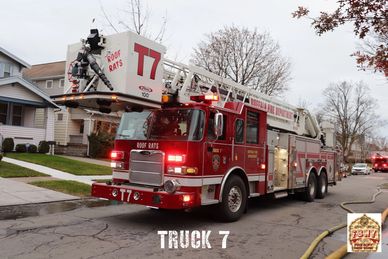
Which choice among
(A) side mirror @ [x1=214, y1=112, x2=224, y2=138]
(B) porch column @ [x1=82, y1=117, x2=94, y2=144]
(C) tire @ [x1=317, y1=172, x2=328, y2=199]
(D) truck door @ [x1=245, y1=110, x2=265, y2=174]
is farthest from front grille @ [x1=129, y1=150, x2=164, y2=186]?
(B) porch column @ [x1=82, y1=117, x2=94, y2=144]

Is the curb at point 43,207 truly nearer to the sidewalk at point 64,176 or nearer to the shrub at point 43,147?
the sidewalk at point 64,176

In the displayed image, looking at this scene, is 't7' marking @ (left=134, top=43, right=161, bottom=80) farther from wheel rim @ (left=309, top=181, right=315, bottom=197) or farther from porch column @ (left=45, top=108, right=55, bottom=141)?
porch column @ (left=45, top=108, right=55, bottom=141)

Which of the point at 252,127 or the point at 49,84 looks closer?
the point at 252,127

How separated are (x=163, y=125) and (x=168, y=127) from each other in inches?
5.7

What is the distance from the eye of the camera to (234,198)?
27.5ft

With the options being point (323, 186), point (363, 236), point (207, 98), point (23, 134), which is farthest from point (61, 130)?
point (363, 236)

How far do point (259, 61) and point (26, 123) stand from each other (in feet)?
56.3

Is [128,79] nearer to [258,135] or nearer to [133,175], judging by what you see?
[133,175]

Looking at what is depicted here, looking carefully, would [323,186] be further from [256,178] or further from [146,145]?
[146,145]

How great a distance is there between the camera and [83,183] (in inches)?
523

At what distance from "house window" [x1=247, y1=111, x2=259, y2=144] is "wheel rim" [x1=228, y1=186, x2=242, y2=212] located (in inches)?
49.9

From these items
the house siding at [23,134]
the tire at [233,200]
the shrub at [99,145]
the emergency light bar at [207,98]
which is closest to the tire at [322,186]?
the tire at [233,200]

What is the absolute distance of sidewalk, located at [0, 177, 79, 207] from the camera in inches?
387

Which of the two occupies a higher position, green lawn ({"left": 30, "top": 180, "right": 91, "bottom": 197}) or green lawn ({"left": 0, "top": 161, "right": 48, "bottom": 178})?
green lawn ({"left": 0, "top": 161, "right": 48, "bottom": 178})
